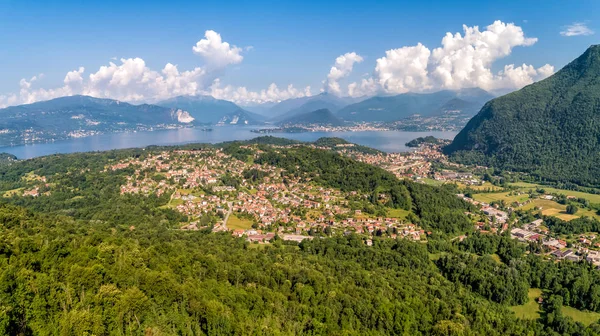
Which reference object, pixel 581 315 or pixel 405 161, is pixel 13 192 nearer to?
pixel 581 315

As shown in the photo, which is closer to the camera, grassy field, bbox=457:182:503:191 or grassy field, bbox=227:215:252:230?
grassy field, bbox=227:215:252:230

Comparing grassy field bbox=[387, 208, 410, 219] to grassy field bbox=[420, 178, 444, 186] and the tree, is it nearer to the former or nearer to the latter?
the tree

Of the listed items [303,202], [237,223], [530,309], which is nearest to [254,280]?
[237,223]

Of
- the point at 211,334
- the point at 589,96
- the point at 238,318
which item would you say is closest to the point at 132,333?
the point at 211,334

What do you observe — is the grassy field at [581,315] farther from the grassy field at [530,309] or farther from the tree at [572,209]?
the tree at [572,209]

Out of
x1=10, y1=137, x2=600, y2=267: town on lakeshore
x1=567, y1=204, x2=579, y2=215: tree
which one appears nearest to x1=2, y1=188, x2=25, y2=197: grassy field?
x1=10, y1=137, x2=600, y2=267: town on lakeshore

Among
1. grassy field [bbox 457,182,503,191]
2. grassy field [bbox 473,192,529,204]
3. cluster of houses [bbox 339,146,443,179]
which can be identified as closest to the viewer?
grassy field [bbox 473,192,529,204]
